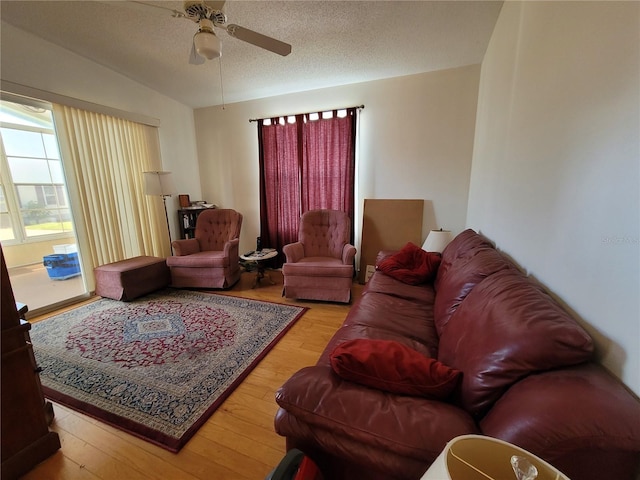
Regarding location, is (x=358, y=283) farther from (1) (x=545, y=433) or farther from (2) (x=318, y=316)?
(1) (x=545, y=433)

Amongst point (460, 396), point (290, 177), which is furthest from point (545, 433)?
point (290, 177)

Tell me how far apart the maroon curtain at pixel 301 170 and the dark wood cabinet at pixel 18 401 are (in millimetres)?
2910

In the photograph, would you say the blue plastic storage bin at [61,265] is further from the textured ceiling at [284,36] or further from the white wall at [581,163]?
the white wall at [581,163]

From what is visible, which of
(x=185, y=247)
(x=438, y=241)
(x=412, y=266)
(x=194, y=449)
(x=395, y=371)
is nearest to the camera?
(x=395, y=371)

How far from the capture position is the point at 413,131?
3166mm

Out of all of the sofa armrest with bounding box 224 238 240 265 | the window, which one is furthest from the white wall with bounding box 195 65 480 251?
the window

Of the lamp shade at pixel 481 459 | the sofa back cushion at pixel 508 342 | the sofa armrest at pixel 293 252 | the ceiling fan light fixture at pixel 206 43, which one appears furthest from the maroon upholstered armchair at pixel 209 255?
the lamp shade at pixel 481 459

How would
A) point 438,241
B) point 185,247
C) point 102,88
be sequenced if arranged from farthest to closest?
point 185,247 < point 102,88 < point 438,241

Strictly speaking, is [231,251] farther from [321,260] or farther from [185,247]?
[321,260]

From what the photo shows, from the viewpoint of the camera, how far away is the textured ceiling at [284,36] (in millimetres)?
1982

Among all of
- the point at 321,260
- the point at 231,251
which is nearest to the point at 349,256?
the point at 321,260

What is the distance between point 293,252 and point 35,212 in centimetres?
317

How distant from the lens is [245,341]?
6.94 ft

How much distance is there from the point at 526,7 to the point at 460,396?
6.97ft
